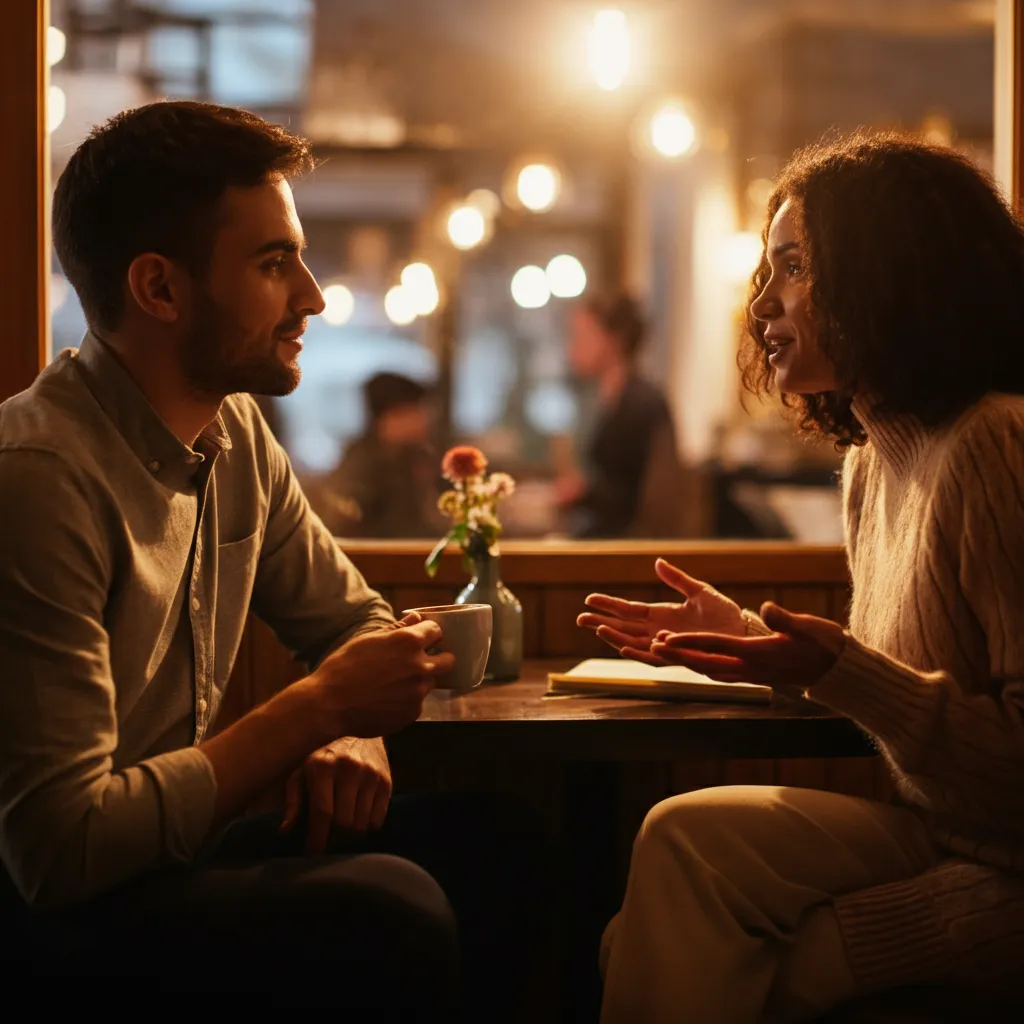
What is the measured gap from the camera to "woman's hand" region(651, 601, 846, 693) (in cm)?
119

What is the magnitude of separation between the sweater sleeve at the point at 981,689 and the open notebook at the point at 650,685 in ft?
0.94

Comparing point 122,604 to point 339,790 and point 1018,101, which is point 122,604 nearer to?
point 339,790

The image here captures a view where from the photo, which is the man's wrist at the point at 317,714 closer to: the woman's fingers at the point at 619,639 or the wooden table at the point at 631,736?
the wooden table at the point at 631,736

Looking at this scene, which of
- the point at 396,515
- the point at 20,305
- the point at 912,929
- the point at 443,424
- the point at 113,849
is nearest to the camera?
the point at 113,849

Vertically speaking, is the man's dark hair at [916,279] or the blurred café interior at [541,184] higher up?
the blurred café interior at [541,184]

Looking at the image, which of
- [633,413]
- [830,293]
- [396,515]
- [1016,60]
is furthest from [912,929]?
[633,413]

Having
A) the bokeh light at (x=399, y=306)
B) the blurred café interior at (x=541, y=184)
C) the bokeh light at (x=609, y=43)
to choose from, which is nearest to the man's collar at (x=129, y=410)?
the blurred café interior at (x=541, y=184)

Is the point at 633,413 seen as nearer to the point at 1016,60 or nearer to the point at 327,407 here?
the point at 1016,60

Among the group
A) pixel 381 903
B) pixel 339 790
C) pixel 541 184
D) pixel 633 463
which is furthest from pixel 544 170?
pixel 381 903

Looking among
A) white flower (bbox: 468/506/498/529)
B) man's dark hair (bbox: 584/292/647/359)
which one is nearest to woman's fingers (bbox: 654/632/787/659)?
white flower (bbox: 468/506/498/529)

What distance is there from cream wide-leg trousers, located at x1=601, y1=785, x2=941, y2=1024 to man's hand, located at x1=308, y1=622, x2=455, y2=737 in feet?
0.95

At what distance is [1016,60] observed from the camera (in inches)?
78.6

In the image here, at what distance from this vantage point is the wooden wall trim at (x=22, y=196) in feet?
6.15

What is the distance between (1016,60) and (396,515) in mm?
2417
